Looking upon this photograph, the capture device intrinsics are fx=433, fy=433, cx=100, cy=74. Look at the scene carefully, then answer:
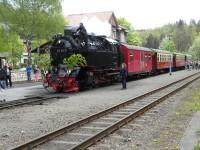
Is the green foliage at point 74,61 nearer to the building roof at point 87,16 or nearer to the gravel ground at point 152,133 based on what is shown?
the gravel ground at point 152,133

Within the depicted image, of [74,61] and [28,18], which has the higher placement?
[28,18]

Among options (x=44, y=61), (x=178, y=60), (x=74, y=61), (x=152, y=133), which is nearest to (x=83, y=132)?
(x=152, y=133)

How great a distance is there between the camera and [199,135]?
9.41 meters

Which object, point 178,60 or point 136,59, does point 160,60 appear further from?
point 178,60

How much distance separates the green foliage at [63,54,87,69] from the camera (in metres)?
23.1

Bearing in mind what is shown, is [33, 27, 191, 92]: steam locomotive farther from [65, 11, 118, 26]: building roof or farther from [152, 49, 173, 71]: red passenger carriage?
[65, 11, 118, 26]: building roof

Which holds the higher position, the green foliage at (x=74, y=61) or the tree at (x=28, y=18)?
the tree at (x=28, y=18)

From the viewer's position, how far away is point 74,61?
23.1 m

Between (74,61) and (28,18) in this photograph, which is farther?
(28,18)

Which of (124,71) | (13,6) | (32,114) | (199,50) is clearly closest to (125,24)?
(199,50)

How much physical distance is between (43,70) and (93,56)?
2.97 m

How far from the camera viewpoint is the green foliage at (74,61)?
910 inches

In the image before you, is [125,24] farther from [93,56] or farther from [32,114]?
[32,114]

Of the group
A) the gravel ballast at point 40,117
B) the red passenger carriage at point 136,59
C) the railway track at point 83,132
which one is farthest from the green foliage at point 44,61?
the railway track at point 83,132
